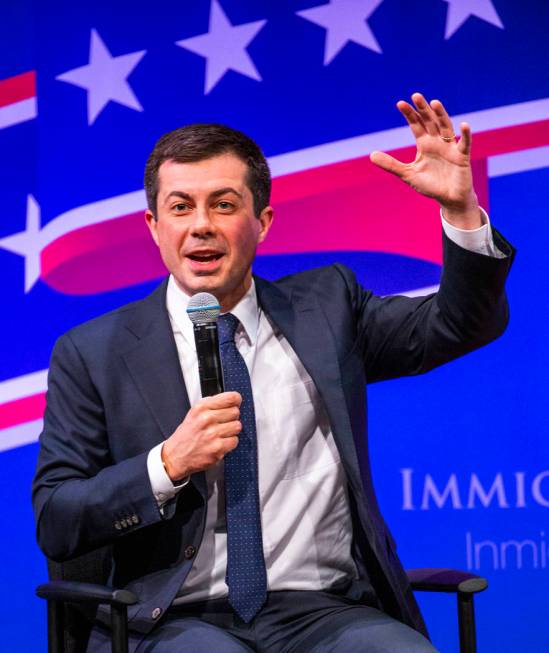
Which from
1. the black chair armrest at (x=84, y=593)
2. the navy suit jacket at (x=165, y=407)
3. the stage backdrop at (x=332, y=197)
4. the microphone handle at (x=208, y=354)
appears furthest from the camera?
the stage backdrop at (x=332, y=197)

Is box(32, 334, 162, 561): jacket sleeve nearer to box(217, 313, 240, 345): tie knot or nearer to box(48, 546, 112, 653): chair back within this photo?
box(48, 546, 112, 653): chair back

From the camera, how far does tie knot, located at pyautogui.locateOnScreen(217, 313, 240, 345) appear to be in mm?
2162

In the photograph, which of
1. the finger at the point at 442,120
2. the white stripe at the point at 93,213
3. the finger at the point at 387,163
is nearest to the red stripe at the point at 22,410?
the white stripe at the point at 93,213

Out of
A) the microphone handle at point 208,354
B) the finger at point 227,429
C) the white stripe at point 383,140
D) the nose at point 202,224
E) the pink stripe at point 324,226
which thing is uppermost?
the white stripe at point 383,140

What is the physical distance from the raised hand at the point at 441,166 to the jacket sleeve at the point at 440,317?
68mm

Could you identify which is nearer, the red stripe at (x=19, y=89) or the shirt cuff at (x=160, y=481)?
the shirt cuff at (x=160, y=481)

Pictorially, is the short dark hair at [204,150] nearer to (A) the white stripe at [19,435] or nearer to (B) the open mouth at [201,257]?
(B) the open mouth at [201,257]

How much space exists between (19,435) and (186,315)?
1338mm

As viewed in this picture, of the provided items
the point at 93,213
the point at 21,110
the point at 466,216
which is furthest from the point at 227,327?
the point at 21,110

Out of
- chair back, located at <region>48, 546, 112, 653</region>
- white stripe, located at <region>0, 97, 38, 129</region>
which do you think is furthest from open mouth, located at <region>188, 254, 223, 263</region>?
white stripe, located at <region>0, 97, 38, 129</region>

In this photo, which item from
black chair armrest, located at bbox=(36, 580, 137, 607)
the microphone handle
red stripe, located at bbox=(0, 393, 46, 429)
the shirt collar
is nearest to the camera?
the microphone handle

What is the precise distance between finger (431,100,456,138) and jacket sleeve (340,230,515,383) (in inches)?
8.5

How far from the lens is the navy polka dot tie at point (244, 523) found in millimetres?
2002

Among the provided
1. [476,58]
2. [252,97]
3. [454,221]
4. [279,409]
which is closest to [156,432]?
[279,409]
